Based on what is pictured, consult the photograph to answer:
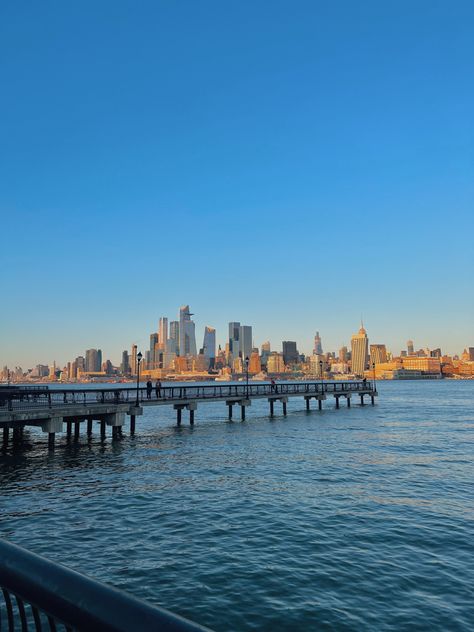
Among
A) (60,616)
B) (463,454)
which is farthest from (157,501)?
(463,454)

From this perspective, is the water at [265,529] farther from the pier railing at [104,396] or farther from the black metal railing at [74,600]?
the black metal railing at [74,600]

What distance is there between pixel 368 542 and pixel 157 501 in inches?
405

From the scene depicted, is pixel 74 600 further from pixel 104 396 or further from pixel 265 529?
pixel 104 396

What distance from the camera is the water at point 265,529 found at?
13562 mm

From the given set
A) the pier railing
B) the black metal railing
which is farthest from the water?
the black metal railing

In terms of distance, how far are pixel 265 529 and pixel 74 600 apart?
1865 centimetres

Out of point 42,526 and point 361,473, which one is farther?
point 361,473

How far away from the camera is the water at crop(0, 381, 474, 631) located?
13562 millimetres

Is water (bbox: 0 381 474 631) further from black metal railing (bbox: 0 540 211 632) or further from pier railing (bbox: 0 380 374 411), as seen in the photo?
black metal railing (bbox: 0 540 211 632)

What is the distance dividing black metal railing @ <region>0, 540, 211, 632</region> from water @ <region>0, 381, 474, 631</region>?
11493 mm

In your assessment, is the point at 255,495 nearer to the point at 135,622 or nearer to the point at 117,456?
the point at 117,456

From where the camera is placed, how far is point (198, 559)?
16.6m

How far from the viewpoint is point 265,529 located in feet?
64.4

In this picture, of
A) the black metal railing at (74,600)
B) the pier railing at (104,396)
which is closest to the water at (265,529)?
the pier railing at (104,396)
